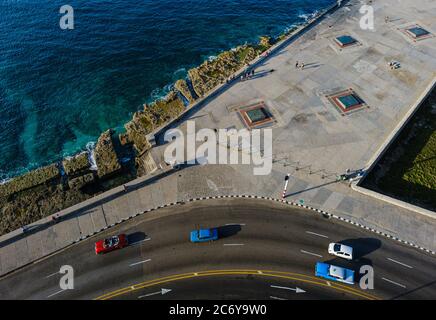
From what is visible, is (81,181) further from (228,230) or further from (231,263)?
(231,263)

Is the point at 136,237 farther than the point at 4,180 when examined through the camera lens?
No

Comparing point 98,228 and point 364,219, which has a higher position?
point 98,228

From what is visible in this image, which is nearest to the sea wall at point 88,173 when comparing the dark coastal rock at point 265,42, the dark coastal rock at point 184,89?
the dark coastal rock at point 184,89

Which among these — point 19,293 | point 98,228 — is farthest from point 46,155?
point 19,293

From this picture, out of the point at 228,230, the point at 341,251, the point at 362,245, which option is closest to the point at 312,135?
the point at 362,245

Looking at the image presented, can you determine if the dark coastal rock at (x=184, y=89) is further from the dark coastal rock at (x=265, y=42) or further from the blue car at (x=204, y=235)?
the blue car at (x=204, y=235)
